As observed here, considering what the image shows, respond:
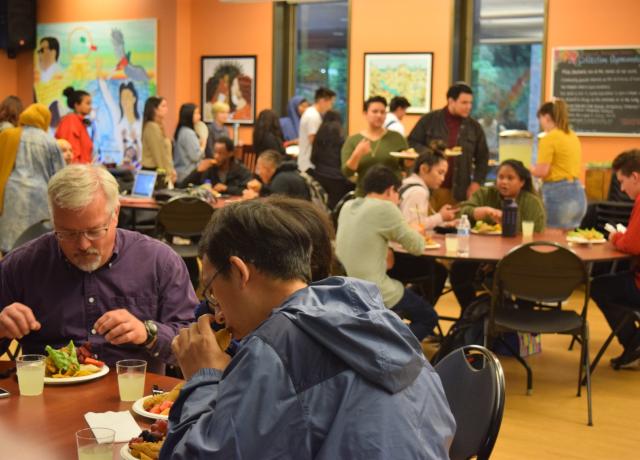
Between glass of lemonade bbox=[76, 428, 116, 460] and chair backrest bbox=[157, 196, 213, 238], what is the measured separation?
190 inches

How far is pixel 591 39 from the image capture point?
9297 millimetres

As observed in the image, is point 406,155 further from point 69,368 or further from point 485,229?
point 69,368

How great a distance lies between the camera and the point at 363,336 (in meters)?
1.40

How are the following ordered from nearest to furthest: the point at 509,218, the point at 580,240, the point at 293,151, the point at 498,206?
the point at 580,240
the point at 509,218
the point at 498,206
the point at 293,151

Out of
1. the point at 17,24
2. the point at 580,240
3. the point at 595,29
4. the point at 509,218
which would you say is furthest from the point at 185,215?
the point at 17,24

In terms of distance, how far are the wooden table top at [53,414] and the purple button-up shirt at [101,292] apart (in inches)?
9.8

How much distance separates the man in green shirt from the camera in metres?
4.87

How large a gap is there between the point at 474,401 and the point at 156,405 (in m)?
0.76

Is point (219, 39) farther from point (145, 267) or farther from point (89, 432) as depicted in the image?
point (89, 432)

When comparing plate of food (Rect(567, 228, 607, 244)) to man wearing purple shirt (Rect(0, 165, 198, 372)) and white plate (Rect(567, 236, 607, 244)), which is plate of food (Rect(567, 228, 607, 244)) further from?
man wearing purple shirt (Rect(0, 165, 198, 372))

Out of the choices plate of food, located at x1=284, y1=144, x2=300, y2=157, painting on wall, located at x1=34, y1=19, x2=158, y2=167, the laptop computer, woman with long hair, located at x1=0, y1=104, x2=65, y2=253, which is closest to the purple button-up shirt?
woman with long hair, located at x1=0, y1=104, x2=65, y2=253

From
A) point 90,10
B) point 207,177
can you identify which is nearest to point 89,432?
point 207,177

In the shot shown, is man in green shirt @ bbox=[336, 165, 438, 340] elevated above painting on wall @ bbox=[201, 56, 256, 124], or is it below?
below

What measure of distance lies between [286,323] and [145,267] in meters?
1.50
